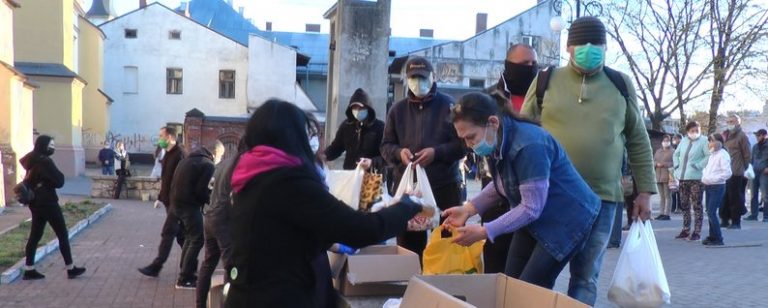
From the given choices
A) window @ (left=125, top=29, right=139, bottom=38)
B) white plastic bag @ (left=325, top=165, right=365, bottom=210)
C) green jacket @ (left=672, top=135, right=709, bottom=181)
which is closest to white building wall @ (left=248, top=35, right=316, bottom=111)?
window @ (left=125, top=29, right=139, bottom=38)

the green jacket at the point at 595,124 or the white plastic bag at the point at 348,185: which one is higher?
the green jacket at the point at 595,124

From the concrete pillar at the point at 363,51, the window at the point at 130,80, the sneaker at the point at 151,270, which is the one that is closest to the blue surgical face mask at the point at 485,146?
the concrete pillar at the point at 363,51

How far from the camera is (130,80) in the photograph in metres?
49.8

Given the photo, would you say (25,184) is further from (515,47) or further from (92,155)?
(92,155)

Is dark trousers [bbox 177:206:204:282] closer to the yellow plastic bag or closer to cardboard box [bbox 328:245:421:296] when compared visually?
cardboard box [bbox 328:245:421:296]

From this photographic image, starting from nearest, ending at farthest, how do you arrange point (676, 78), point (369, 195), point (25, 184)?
point (369, 195) → point (25, 184) → point (676, 78)

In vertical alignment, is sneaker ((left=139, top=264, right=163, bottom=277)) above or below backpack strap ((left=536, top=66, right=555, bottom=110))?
below

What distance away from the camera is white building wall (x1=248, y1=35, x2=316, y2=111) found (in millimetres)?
48688

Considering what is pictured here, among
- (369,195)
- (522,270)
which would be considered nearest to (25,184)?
(369,195)

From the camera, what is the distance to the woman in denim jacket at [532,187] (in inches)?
147

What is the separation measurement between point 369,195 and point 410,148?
1.80ft

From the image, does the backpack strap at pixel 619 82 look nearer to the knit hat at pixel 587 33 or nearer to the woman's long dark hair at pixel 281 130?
the knit hat at pixel 587 33

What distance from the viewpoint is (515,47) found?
561 cm

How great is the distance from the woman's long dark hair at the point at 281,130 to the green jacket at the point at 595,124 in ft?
5.47
